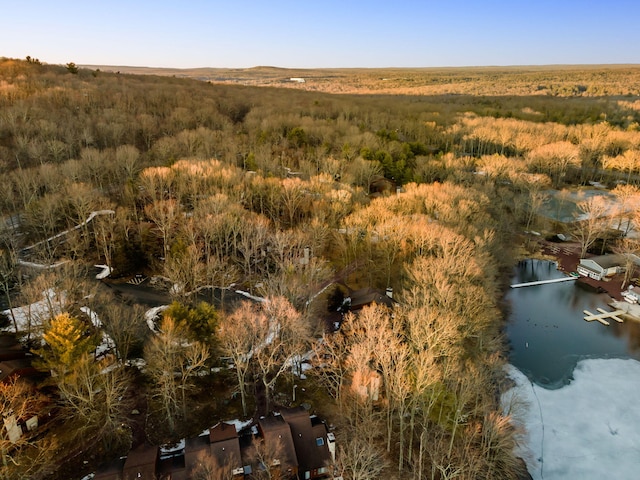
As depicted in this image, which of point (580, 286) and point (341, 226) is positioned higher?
point (341, 226)

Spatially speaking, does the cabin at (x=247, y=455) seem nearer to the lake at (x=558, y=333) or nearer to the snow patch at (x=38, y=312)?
the snow patch at (x=38, y=312)

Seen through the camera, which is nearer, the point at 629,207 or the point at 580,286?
the point at 580,286

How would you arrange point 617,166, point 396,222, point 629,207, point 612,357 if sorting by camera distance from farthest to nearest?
point 617,166 < point 629,207 < point 396,222 < point 612,357

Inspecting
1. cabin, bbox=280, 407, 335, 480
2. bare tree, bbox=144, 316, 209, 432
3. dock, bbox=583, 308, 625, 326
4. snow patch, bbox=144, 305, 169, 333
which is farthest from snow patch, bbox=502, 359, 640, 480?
snow patch, bbox=144, 305, 169, 333

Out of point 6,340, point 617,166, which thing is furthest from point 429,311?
point 617,166

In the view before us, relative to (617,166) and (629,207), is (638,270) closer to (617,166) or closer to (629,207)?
(629,207)

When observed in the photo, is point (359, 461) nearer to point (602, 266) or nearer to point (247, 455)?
point (247, 455)
